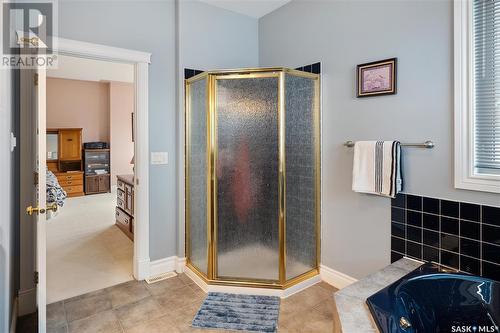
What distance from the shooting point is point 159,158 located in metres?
2.81

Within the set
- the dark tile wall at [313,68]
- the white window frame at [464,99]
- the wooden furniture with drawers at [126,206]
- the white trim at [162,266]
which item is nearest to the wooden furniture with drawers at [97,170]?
the wooden furniture with drawers at [126,206]

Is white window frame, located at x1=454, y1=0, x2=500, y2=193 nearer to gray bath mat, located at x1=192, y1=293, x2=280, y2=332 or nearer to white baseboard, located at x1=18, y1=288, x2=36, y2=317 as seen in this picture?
gray bath mat, located at x1=192, y1=293, x2=280, y2=332

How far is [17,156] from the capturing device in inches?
83.4

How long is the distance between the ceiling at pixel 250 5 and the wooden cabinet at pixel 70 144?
559 centimetres

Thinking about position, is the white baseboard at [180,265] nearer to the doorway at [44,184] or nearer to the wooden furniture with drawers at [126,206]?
the doorway at [44,184]

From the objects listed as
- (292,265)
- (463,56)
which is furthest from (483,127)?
(292,265)

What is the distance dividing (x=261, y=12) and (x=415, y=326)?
310 cm

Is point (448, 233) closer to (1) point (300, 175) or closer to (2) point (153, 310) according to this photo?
(1) point (300, 175)

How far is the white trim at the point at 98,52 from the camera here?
2.32 metres

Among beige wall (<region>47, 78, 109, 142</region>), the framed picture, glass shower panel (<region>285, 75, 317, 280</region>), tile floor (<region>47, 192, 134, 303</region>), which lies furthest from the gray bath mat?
beige wall (<region>47, 78, 109, 142</region>)

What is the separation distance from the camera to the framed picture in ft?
7.08

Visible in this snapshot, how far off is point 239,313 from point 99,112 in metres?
7.07

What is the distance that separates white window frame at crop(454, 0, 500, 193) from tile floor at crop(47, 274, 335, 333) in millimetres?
1336

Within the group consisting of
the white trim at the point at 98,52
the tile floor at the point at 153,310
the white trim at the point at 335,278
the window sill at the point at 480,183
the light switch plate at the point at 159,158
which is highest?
the white trim at the point at 98,52
